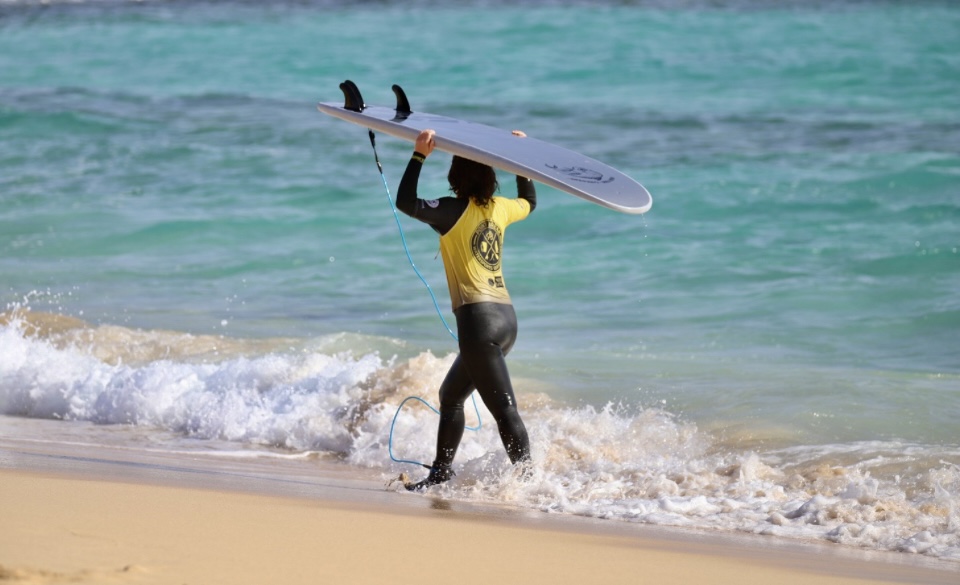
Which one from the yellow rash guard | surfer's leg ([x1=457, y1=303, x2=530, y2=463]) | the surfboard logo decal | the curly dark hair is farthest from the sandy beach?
the surfboard logo decal

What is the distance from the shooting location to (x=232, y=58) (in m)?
27.0

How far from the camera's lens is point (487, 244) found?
17.4ft

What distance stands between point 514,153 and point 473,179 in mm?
255

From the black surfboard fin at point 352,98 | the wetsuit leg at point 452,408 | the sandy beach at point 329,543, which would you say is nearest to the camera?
the sandy beach at point 329,543

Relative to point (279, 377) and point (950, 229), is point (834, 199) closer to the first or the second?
point (950, 229)

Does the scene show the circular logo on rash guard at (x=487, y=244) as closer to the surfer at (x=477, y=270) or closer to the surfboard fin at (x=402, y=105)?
the surfer at (x=477, y=270)

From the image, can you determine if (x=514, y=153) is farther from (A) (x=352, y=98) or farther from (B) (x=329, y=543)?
(B) (x=329, y=543)

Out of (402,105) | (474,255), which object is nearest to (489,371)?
(474,255)

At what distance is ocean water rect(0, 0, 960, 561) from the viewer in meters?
6.43

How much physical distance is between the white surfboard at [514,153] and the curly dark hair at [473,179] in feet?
0.20

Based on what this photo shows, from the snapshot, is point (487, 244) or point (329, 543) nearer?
point (329, 543)

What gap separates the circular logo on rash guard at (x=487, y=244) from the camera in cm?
527

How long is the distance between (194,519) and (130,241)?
29.8 feet

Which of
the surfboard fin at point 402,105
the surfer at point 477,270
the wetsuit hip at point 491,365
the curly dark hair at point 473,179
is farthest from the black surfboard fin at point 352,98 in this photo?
the wetsuit hip at point 491,365
